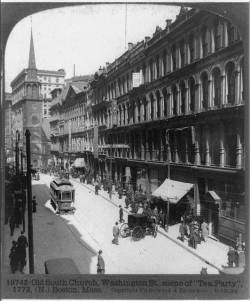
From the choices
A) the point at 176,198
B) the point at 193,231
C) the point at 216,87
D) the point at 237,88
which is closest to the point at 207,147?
the point at 216,87

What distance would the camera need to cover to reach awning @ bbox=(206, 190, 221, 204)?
65.7ft

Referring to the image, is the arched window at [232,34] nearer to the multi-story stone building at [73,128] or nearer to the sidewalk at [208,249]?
the sidewalk at [208,249]

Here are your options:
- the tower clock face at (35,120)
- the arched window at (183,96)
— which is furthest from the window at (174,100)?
the tower clock face at (35,120)

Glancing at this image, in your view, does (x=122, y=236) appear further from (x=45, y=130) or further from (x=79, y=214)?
(x=45, y=130)

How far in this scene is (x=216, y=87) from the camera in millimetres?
20734

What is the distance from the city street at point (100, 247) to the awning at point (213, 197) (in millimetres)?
3384

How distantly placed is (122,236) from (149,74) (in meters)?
14.6

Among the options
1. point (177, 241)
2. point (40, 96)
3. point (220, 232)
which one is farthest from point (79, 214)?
point (40, 96)

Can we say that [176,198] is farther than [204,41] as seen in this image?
Yes

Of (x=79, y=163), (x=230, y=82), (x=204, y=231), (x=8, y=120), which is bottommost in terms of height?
(x=204, y=231)

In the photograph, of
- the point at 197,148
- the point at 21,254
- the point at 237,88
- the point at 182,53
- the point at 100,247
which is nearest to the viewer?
the point at 21,254

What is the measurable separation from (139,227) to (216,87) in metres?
9.11

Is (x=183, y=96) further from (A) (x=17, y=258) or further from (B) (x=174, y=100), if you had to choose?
(A) (x=17, y=258)

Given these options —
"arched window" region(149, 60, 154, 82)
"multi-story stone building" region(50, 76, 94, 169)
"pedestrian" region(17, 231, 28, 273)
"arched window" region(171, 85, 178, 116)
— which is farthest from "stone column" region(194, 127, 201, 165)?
"multi-story stone building" region(50, 76, 94, 169)
